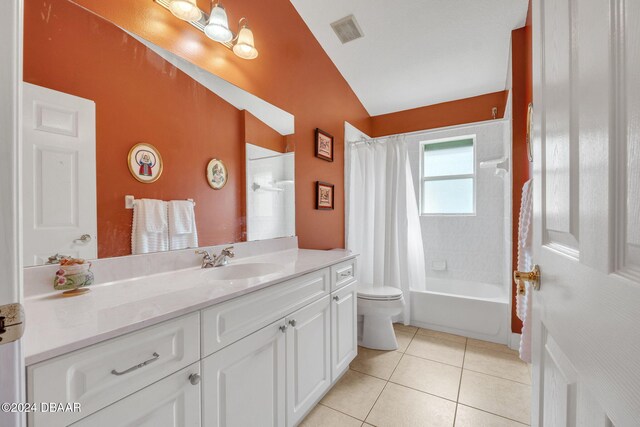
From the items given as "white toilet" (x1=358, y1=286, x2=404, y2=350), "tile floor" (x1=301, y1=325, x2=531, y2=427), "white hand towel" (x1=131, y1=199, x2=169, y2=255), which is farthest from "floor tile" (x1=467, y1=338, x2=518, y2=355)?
"white hand towel" (x1=131, y1=199, x2=169, y2=255)

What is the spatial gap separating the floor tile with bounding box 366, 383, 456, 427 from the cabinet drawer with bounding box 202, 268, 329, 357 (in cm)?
76

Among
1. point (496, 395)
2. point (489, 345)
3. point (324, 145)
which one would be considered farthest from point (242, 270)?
point (489, 345)

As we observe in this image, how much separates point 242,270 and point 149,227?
509mm

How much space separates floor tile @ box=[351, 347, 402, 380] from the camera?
187 centimetres

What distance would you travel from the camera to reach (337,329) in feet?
5.40

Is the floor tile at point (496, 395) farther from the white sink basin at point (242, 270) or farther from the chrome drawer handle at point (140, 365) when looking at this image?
the chrome drawer handle at point (140, 365)

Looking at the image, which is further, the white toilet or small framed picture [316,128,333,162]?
small framed picture [316,128,333,162]

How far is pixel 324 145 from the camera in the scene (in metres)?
2.46

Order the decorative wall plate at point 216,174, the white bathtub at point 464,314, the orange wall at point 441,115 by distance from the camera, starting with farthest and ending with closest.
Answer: the orange wall at point 441,115 → the white bathtub at point 464,314 → the decorative wall plate at point 216,174

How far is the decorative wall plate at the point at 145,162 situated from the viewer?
3.81ft

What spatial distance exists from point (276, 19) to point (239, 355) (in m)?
2.18

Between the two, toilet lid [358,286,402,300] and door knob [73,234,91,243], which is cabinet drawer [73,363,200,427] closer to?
door knob [73,234,91,243]

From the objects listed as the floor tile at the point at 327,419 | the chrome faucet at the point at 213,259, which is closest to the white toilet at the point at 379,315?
the floor tile at the point at 327,419

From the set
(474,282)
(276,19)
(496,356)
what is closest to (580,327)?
(496,356)
